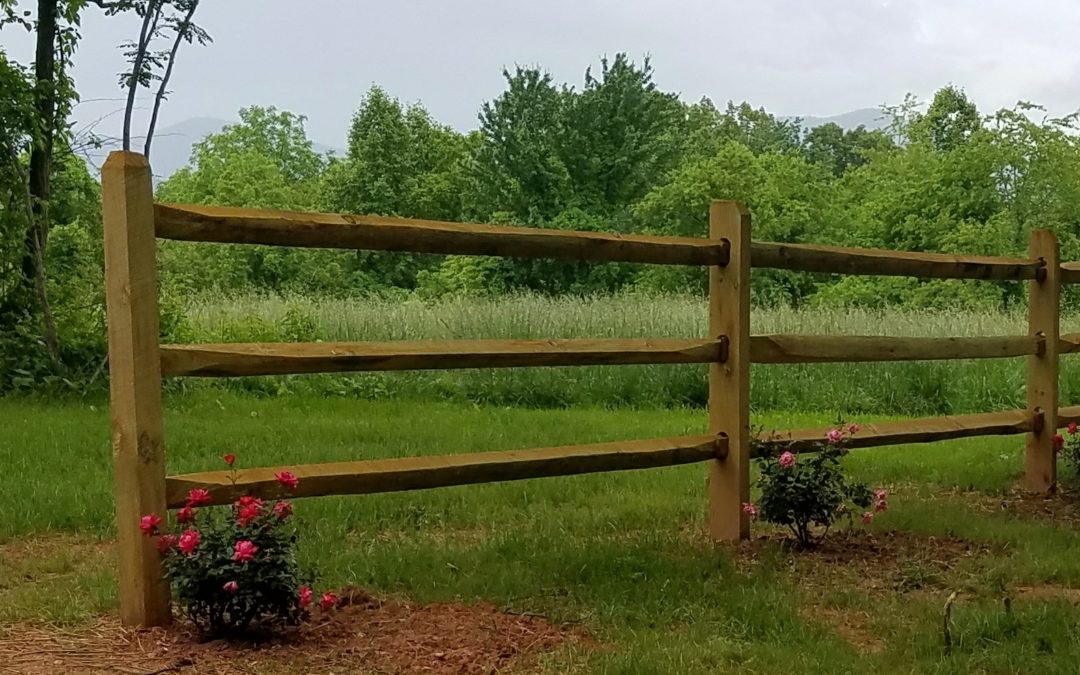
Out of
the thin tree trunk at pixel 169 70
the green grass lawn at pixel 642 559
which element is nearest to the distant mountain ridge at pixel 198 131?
the thin tree trunk at pixel 169 70

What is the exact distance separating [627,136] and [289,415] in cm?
2526

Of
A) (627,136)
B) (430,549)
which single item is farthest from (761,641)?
(627,136)

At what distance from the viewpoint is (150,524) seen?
3.03m

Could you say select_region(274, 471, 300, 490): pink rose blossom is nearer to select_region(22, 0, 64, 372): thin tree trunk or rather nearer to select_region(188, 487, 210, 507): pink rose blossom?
select_region(188, 487, 210, 507): pink rose blossom

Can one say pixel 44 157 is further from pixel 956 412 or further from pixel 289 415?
pixel 956 412

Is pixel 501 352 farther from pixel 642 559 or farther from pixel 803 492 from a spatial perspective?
pixel 803 492

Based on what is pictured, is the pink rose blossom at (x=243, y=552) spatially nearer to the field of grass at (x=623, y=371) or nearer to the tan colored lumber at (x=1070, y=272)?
the tan colored lumber at (x=1070, y=272)

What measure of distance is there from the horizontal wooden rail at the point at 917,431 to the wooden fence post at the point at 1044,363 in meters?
0.09

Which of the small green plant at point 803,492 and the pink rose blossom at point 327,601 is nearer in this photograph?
the pink rose blossom at point 327,601

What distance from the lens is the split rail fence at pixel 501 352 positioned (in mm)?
3127

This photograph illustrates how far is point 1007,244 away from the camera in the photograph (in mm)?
22141

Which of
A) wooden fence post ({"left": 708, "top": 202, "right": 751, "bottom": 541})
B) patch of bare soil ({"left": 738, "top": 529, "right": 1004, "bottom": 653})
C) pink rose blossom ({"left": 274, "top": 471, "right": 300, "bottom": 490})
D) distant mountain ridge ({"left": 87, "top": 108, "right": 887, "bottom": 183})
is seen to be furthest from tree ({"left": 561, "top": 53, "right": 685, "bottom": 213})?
pink rose blossom ({"left": 274, "top": 471, "right": 300, "bottom": 490})

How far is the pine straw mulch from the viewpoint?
9.44ft

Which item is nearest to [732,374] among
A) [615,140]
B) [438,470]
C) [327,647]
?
[438,470]
